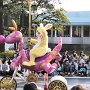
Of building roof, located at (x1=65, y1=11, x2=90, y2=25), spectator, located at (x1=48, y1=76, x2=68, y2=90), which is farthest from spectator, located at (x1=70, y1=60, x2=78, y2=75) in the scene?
building roof, located at (x1=65, y1=11, x2=90, y2=25)

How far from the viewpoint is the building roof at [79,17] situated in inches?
1804

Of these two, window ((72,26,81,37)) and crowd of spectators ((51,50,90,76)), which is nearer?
crowd of spectators ((51,50,90,76))

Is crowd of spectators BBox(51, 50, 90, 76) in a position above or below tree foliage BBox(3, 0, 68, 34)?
below

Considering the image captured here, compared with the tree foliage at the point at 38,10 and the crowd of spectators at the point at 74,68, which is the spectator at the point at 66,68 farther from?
the tree foliage at the point at 38,10

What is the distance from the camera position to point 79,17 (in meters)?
47.1

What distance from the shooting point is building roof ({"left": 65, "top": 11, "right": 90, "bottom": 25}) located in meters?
45.8

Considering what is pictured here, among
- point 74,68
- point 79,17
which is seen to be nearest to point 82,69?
point 74,68

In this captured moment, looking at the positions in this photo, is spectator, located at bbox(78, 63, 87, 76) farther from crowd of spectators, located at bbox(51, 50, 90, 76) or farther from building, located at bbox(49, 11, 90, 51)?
building, located at bbox(49, 11, 90, 51)

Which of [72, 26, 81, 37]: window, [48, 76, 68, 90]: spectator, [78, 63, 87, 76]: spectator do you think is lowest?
[78, 63, 87, 76]: spectator

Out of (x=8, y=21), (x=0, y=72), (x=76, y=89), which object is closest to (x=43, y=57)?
(x=76, y=89)

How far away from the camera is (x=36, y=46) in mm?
10977

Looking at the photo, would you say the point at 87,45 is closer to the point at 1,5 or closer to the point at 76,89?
the point at 1,5

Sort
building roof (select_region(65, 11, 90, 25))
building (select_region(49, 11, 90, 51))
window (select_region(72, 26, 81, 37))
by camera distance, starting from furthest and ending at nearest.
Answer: window (select_region(72, 26, 81, 37)) → building (select_region(49, 11, 90, 51)) → building roof (select_region(65, 11, 90, 25))

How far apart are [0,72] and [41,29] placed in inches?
371
